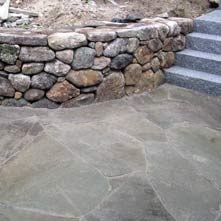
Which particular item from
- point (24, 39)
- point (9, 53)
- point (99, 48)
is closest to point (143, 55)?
point (99, 48)

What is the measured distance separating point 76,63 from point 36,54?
34cm

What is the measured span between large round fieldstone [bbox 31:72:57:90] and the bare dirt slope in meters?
0.64

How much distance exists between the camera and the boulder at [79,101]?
2941mm

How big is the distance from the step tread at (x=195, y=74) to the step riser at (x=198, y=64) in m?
0.04

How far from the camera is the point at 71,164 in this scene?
2152 mm

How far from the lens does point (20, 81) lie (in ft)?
9.11

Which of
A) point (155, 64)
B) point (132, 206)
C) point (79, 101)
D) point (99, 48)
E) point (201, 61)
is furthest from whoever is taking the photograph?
point (201, 61)

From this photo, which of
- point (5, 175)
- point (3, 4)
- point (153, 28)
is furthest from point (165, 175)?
point (3, 4)

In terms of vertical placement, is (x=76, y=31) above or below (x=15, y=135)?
above

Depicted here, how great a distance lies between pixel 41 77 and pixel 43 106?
0.27 metres

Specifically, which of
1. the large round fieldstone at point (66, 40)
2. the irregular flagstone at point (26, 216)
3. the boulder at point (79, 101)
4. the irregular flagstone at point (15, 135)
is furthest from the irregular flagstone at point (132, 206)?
the large round fieldstone at point (66, 40)

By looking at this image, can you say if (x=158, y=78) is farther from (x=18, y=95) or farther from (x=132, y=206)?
(x=132, y=206)

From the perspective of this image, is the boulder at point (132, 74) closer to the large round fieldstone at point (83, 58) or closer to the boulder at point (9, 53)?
the large round fieldstone at point (83, 58)

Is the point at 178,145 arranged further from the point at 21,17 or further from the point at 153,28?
the point at 21,17
